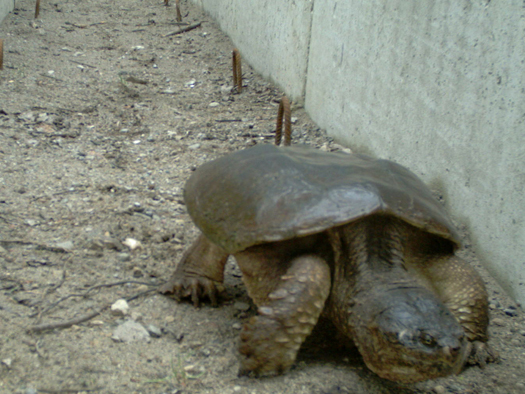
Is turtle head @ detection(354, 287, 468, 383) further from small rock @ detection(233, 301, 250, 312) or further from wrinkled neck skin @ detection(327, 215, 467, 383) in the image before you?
small rock @ detection(233, 301, 250, 312)

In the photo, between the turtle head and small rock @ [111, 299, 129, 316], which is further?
small rock @ [111, 299, 129, 316]

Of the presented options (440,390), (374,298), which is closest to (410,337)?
(374,298)

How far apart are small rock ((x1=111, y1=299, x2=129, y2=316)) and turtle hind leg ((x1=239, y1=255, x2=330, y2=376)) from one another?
2.04ft

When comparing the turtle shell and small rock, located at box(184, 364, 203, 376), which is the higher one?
the turtle shell

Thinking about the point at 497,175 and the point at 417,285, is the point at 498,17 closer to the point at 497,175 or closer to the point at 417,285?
the point at 497,175

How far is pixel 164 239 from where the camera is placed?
276 cm

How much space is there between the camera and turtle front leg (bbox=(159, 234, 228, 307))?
7.46 ft

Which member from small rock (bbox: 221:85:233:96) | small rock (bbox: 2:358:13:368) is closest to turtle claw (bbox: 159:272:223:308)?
small rock (bbox: 2:358:13:368)

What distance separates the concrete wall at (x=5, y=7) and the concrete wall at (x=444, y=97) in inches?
169

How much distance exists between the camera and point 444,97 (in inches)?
105

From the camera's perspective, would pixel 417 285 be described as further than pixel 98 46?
No

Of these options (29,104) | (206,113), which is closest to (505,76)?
(206,113)

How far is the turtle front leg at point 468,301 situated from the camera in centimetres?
189

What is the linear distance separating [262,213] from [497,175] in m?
1.19
